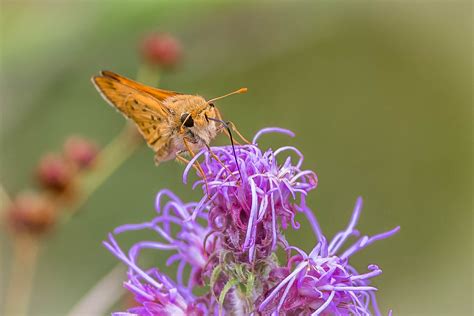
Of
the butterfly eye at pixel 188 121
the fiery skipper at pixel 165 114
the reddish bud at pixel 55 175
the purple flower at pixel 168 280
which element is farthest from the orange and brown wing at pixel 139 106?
the reddish bud at pixel 55 175

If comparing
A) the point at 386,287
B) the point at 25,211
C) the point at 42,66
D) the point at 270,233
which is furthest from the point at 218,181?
the point at 386,287

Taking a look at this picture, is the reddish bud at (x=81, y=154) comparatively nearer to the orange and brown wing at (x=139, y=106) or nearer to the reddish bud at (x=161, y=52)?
the reddish bud at (x=161, y=52)

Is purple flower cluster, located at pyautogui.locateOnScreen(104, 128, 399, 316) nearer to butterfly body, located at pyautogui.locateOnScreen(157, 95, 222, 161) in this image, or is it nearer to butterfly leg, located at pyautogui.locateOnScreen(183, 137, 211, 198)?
butterfly leg, located at pyautogui.locateOnScreen(183, 137, 211, 198)

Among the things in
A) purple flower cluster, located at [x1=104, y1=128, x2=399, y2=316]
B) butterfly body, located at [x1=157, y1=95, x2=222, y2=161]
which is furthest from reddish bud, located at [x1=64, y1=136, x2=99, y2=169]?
purple flower cluster, located at [x1=104, y1=128, x2=399, y2=316]

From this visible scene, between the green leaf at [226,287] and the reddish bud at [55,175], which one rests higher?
the reddish bud at [55,175]

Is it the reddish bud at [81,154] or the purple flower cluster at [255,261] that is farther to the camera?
the reddish bud at [81,154]

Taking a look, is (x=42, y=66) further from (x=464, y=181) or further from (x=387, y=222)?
(x=464, y=181)
